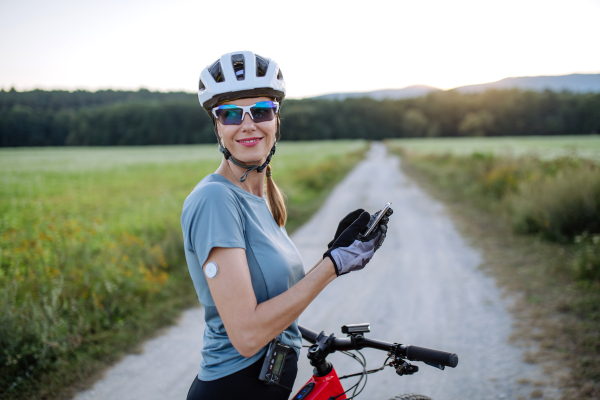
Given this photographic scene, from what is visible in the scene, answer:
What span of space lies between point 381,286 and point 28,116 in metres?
6.28

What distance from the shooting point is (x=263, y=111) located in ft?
5.09

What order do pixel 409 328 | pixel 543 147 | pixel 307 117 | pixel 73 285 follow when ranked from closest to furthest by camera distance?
1. pixel 73 285
2. pixel 409 328
3. pixel 543 147
4. pixel 307 117

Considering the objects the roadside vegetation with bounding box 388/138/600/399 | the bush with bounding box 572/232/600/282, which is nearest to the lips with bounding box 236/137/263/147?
the roadside vegetation with bounding box 388/138/600/399

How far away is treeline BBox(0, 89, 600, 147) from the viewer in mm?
6113

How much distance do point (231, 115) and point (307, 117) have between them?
73105 millimetres

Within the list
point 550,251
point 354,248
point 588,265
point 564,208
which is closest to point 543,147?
point 564,208

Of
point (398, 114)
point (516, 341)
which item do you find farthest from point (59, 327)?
point (398, 114)

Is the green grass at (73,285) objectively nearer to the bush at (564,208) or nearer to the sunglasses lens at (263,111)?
the sunglasses lens at (263,111)

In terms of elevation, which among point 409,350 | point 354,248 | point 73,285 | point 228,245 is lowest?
point 73,285

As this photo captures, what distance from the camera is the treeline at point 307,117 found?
6.11 metres

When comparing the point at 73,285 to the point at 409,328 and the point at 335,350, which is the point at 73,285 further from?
the point at 409,328

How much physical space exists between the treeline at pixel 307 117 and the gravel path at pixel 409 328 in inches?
108

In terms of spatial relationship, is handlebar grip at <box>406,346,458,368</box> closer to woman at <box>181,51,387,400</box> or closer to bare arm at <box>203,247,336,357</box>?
woman at <box>181,51,387,400</box>

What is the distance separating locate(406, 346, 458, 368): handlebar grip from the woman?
427 mm
